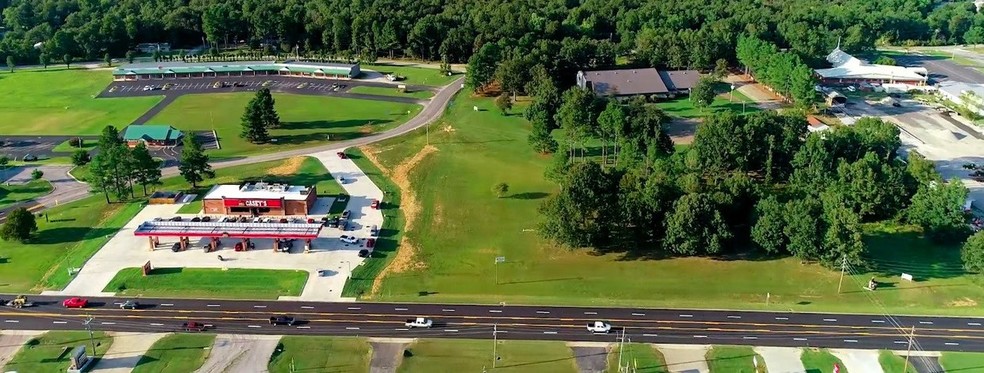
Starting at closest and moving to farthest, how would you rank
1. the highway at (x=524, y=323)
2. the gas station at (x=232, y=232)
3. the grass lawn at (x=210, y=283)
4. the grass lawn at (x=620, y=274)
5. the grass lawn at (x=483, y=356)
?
the grass lawn at (x=483, y=356)
the highway at (x=524, y=323)
the grass lawn at (x=620, y=274)
the grass lawn at (x=210, y=283)
the gas station at (x=232, y=232)

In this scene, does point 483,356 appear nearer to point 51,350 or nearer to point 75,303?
point 51,350

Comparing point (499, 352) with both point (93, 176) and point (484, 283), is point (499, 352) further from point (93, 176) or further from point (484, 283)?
point (93, 176)

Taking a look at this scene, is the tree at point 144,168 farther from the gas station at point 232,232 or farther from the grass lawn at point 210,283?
the grass lawn at point 210,283

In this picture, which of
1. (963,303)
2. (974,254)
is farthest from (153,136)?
(974,254)

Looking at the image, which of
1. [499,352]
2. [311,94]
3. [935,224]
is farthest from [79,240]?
[935,224]

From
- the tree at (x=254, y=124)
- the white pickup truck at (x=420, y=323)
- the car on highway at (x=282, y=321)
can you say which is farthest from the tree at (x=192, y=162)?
the white pickup truck at (x=420, y=323)
